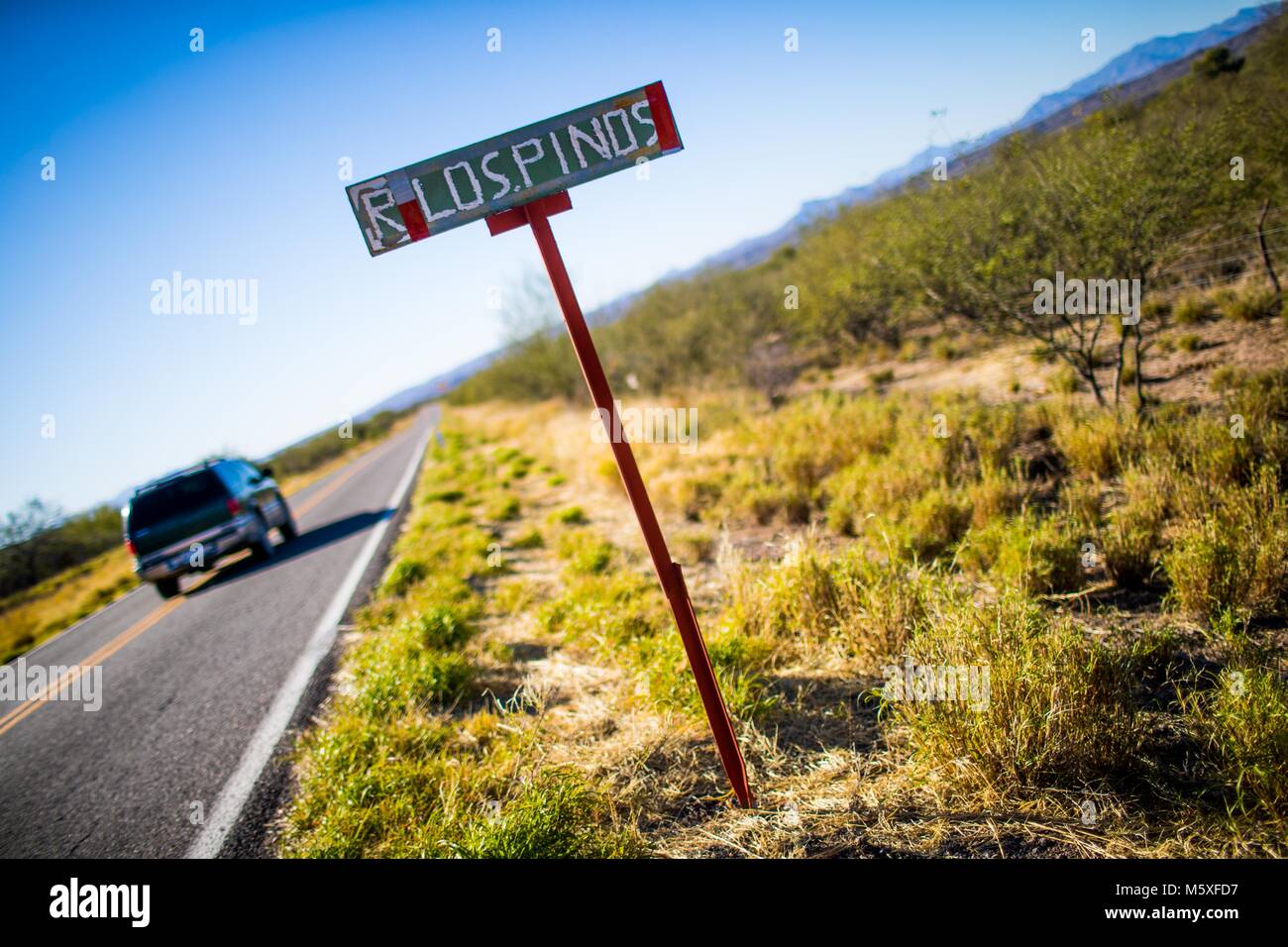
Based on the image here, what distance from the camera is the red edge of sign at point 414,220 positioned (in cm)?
192

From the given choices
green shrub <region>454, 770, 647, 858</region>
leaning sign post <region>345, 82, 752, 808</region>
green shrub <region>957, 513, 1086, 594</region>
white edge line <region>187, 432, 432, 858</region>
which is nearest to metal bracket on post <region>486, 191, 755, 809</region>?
leaning sign post <region>345, 82, 752, 808</region>

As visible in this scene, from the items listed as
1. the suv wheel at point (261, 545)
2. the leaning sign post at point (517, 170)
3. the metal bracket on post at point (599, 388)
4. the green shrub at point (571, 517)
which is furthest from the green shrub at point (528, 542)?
the suv wheel at point (261, 545)

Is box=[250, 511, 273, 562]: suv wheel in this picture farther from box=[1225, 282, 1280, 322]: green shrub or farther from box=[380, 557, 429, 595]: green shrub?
box=[1225, 282, 1280, 322]: green shrub

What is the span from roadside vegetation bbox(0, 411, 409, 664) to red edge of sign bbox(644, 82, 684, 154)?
14636 mm

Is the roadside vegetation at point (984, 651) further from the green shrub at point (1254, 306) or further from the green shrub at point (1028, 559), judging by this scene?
the green shrub at point (1254, 306)

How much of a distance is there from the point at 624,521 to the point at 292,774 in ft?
14.1

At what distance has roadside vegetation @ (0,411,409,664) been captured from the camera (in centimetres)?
1272

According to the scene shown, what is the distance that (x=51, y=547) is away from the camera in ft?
91.2

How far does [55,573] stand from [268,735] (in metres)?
35.4

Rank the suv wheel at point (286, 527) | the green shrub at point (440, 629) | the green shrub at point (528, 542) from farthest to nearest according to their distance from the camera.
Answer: the suv wheel at point (286, 527), the green shrub at point (528, 542), the green shrub at point (440, 629)

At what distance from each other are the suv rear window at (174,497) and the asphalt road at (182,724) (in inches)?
56.1

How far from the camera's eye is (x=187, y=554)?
8938 millimetres

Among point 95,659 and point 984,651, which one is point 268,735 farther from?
point 95,659
